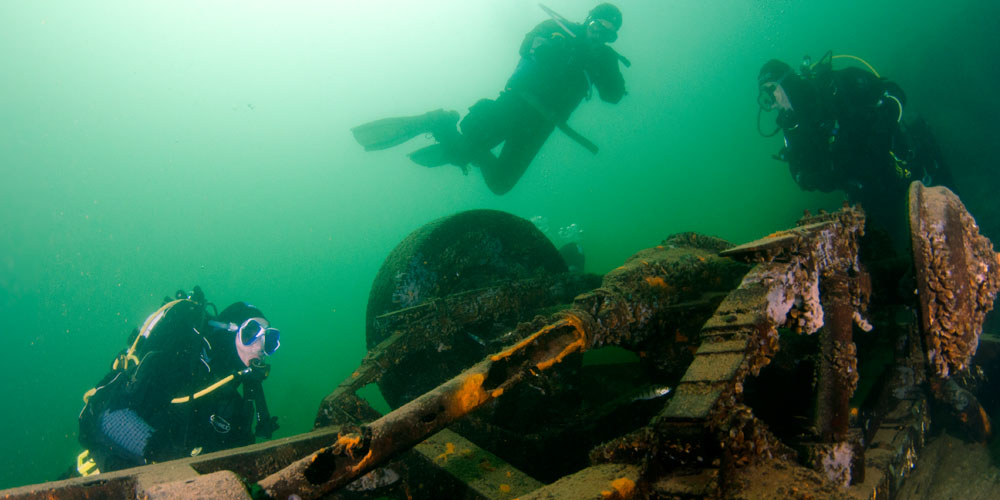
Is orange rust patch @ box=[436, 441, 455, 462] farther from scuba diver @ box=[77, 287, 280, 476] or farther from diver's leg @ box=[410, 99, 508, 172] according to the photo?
diver's leg @ box=[410, 99, 508, 172]

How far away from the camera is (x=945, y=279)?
206 cm

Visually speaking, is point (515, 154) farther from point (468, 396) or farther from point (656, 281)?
point (468, 396)

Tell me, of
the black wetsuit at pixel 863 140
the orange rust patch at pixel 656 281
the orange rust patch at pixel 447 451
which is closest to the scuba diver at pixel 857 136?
the black wetsuit at pixel 863 140

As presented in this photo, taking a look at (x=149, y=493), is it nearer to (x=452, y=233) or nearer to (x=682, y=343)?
(x=682, y=343)

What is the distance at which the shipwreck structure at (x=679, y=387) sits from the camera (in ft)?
4.37

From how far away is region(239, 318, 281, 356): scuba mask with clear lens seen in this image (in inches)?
182

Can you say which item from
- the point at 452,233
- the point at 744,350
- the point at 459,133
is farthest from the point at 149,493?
the point at 459,133

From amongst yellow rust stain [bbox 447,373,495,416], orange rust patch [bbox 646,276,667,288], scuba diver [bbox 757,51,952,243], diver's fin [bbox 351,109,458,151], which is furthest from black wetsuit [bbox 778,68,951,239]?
yellow rust stain [bbox 447,373,495,416]

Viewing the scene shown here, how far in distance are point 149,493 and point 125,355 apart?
4227 mm

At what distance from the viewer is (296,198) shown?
115 m

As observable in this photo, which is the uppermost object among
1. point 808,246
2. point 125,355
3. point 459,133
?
point 459,133

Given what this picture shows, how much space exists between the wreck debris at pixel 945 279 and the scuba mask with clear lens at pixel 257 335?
5223 mm

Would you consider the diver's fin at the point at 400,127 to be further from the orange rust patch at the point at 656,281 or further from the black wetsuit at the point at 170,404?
the orange rust patch at the point at 656,281

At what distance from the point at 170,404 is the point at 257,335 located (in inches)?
37.4
